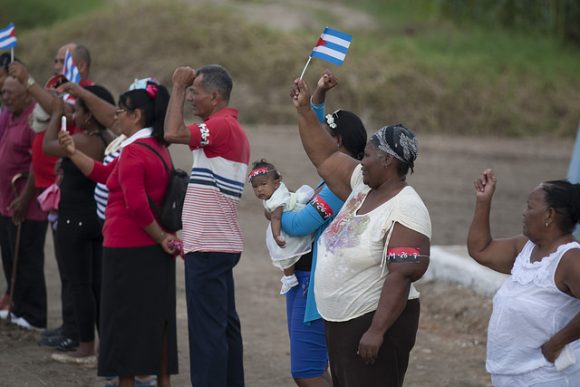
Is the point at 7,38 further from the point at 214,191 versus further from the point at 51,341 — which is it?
the point at 214,191

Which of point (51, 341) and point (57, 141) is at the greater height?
point (57, 141)

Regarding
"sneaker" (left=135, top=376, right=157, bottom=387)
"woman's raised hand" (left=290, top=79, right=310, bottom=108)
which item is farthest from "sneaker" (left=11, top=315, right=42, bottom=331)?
"woman's raised hand" (left=290, top=79, right=310, bottom=108)

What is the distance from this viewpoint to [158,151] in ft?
18.5

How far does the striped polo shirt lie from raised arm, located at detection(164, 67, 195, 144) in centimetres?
17

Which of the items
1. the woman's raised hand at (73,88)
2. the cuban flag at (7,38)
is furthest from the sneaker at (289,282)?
the cuban flag at (7,38)

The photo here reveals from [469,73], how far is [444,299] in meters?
11.6

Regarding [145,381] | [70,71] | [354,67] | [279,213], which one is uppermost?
[354,67]

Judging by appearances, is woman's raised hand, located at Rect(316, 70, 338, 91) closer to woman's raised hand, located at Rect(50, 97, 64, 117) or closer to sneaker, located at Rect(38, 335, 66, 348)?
woman's raised hand, located at Rect(50, 97, 64, 117)

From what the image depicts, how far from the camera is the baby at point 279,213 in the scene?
499cm

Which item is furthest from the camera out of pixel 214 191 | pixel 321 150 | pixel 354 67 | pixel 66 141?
pixel 354 67

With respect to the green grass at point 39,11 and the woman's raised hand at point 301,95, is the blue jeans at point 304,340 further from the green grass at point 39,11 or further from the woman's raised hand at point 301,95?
the green grass at point 39,11

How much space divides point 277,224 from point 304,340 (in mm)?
591

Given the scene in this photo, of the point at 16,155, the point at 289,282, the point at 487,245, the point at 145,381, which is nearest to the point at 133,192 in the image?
the point at 289,282

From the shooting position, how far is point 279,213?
498cm
